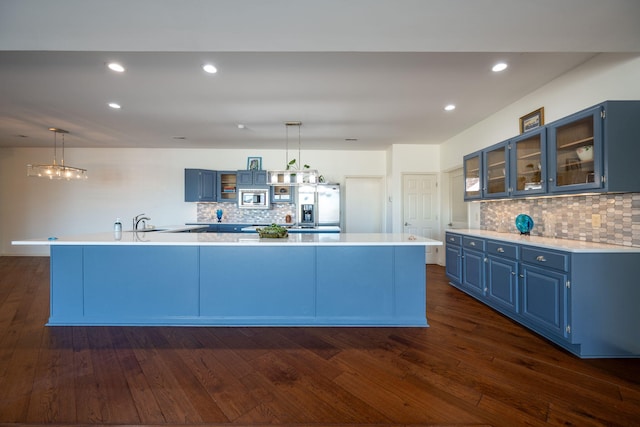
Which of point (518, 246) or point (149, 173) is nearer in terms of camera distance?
point (518, 246)

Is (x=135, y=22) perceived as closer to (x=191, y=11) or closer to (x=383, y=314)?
(x=191, y=11)

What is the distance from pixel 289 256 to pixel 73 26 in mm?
2445

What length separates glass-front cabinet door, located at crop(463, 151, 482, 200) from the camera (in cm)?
381

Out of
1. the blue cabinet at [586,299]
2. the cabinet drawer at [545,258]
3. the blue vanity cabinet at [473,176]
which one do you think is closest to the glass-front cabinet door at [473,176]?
the blue vanity cabinet at [473,176]

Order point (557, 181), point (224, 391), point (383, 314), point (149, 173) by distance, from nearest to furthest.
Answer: point (224, 391) → point (557, 181) → point (383, 314) → point (149, 173)

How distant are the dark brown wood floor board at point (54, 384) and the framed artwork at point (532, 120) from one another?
191 inches

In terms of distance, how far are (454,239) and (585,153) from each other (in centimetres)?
187

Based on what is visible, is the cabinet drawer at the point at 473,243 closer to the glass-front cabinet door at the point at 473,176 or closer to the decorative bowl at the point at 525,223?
the decorative bowl at the point at 525,223

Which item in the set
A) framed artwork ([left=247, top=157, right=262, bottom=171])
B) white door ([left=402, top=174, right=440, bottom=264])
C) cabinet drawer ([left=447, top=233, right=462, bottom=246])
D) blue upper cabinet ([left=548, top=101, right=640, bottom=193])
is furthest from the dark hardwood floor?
framed artwork ([left=247, top=157, right=262, bottom=171])

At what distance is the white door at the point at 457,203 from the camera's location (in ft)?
16.6

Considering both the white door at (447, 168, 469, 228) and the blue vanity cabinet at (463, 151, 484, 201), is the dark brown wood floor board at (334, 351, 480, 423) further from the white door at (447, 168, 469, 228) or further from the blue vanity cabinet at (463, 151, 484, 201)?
the white door at (447, 168, 469, 228)

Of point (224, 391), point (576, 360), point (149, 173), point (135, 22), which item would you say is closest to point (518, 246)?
point (576, 360)

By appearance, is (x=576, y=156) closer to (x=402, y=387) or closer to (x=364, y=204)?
(x=402, y=387)

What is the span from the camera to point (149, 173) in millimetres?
6367
